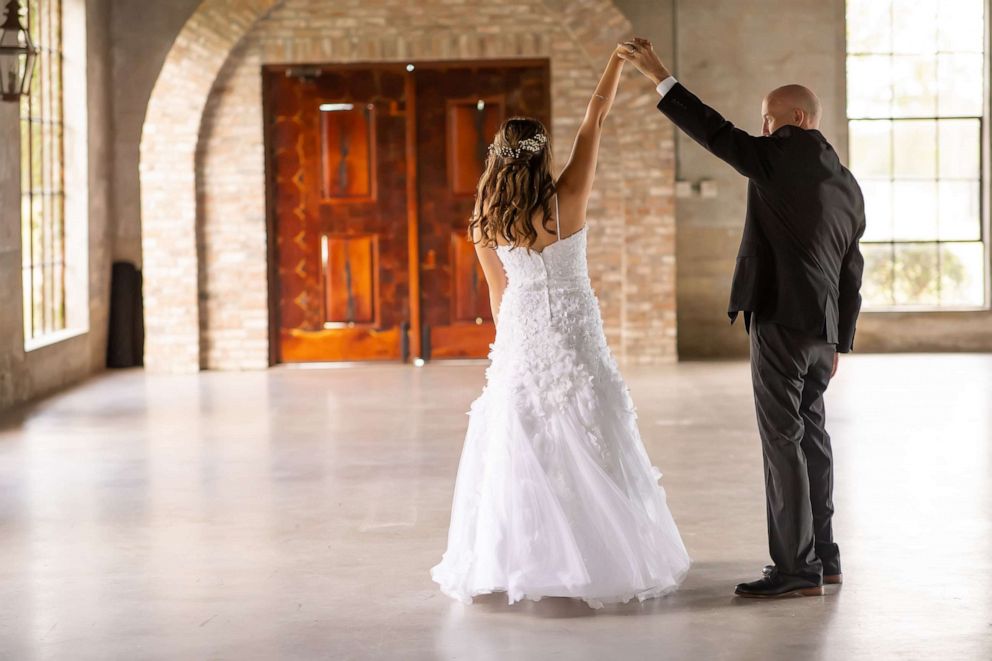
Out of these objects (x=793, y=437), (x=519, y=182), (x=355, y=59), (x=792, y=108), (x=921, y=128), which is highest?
(x=355, y=59)

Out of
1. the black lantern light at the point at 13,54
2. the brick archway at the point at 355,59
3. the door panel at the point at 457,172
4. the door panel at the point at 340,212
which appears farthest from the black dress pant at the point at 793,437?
the door panel at the point at 340,212

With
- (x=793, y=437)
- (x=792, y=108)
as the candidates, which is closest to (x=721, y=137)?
(x=792, y=108)

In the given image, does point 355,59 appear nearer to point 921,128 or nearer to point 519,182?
point 921,128

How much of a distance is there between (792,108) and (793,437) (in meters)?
1.02

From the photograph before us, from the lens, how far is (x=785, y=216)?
431 centimetres

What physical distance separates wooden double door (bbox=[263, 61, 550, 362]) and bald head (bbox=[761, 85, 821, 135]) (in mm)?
7239

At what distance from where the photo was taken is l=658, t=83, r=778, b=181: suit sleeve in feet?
13.9

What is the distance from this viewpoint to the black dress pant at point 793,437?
4344 millimetres

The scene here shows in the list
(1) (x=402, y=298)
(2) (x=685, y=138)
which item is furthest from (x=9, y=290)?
(2) (x=685, y=138)

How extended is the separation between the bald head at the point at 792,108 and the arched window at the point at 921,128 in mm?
7916

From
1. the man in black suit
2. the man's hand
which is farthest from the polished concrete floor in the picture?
the man's hand

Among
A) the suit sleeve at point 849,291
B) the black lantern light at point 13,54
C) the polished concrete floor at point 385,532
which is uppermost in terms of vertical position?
the black lantern light at point 13,54

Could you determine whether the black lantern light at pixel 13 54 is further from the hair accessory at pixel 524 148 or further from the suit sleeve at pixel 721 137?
the suit sleeve at pixel 721 137

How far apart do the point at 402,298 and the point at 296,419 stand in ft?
10.6
